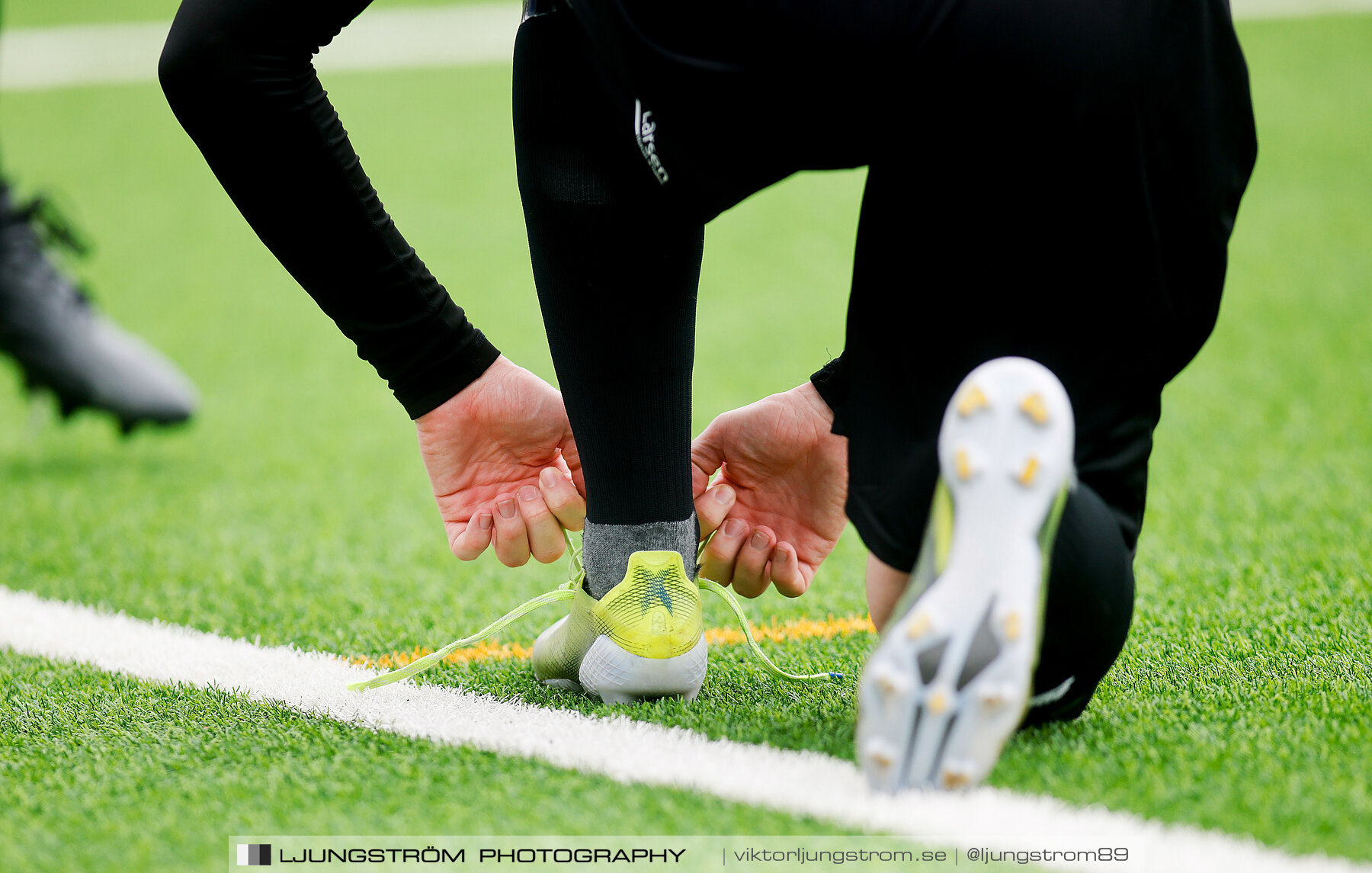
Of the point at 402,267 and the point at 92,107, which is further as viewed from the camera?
the point at 92,107

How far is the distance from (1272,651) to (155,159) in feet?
20.6

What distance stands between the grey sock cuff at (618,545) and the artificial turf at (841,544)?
0.11 m

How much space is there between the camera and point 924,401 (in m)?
1.02

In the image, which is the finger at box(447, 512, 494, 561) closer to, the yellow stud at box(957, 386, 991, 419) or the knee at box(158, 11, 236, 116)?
the knee at box(158, 11, 236, 116)

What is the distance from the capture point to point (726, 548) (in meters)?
1.31

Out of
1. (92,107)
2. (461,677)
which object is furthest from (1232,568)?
(92,107)

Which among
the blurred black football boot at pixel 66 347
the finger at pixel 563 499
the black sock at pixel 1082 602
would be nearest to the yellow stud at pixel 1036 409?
the black sock at pixel 1082 602

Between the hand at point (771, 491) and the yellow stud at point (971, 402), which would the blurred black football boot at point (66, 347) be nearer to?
the hand at point (771, 491)

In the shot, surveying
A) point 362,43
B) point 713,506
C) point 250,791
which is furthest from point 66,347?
point 362,43

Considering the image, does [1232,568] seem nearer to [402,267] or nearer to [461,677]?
[461,677]

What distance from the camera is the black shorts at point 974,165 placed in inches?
37.4

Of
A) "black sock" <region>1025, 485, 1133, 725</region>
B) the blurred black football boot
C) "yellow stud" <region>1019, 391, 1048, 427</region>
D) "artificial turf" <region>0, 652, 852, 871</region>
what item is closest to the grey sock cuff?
"artificial turf" <region>0, 652, 852, 871</region>

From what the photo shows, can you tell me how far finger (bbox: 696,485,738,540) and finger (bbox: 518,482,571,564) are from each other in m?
0.13

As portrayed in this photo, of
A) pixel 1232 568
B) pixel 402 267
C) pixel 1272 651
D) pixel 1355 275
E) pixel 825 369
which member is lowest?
pixel 1355 275
